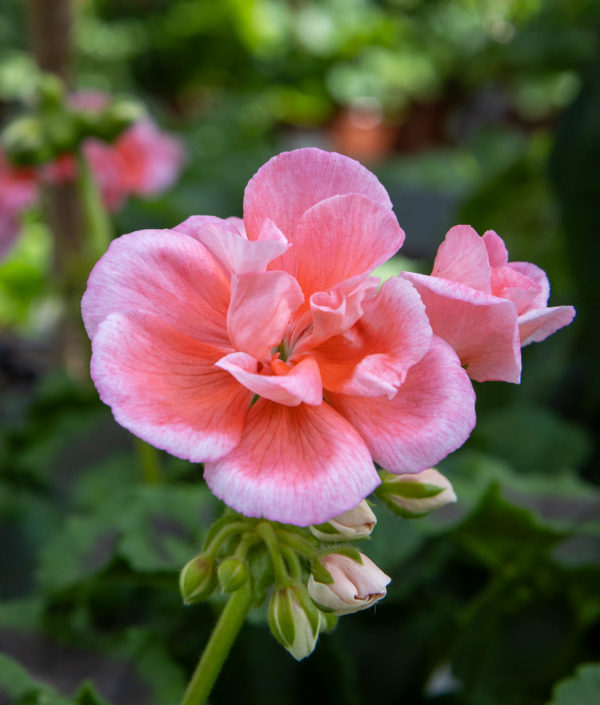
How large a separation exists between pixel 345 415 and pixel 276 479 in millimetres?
71

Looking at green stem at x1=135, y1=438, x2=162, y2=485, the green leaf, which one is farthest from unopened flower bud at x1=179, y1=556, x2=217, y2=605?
green stem at x1=135, y1=438, x2=162, y2=485

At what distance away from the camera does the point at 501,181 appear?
192cm

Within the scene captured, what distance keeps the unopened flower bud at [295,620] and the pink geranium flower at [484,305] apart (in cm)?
17

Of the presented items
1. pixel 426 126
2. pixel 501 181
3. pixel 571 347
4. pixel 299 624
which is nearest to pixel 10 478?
pixel 299 624

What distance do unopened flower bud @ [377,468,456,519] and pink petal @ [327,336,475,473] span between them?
0.08 meters

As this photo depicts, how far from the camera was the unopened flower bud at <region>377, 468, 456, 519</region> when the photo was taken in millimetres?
513

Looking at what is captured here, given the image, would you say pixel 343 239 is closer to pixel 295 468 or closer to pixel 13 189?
pixel 295 468

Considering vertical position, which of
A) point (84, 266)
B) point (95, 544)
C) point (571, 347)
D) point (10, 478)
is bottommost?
point (571, 347)

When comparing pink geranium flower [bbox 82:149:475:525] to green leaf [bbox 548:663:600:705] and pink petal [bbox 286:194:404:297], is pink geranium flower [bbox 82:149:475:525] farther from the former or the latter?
green leaf [bbox 548:663:600:705]

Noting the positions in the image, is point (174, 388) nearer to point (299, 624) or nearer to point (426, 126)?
point (299, 624)

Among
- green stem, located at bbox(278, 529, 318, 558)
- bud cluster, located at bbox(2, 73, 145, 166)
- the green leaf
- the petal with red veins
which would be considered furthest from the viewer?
bud cluster, located at bbox(2, 73, 145, 166)

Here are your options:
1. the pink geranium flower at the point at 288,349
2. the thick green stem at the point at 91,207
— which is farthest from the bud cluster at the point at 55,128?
the pink geranium flower at the point at 288,349

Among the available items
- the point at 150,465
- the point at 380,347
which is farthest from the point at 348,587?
the point at 150,465

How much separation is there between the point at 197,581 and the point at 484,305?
24 cm
